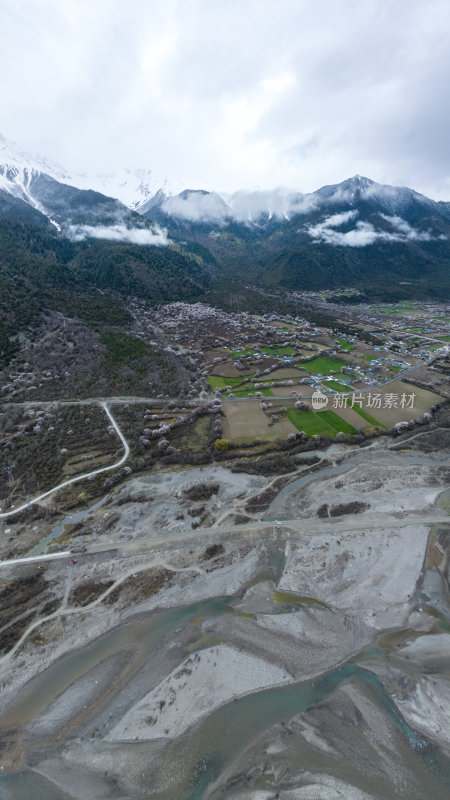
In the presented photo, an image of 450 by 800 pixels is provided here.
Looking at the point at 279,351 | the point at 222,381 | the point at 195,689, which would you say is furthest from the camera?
the point at 279,351

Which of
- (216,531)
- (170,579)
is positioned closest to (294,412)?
(216,531)

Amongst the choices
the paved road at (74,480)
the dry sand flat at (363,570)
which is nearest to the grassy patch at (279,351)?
the paved road at (74,480)

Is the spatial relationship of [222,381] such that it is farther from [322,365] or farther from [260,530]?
[260,530]

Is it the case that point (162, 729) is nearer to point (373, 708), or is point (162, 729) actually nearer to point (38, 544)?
point (373, 708)


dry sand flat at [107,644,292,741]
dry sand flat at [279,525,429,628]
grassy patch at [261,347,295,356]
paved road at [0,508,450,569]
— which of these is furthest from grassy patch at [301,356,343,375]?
dry sand flat at [107,644,292,741]

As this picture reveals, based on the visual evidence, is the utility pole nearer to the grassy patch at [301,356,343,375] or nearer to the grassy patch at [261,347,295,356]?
the grassy patch at [301,356,343,375]

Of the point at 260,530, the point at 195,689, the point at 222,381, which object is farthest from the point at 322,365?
the point at 195,689

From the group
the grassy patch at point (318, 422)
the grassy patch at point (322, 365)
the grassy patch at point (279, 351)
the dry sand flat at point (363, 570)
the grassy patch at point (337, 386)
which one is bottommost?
the dry sand flat at point (363, 570)

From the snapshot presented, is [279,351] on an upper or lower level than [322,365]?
upper

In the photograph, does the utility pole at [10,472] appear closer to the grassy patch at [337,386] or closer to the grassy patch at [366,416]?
the grassy patch at [366,416]
